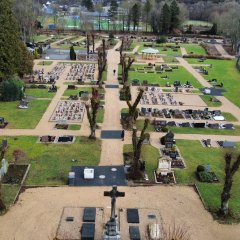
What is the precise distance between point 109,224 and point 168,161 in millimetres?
11265

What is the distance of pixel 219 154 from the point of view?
123 feet

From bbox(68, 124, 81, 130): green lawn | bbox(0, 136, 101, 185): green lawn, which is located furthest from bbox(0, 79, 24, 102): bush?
bbox(0, 136, 101, 185): green lawn

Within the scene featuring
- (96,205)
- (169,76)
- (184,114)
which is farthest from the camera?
(169,76)

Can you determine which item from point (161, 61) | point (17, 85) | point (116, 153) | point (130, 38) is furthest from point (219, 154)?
point (130, 38)

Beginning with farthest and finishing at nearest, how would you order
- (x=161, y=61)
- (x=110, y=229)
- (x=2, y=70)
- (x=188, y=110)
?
1. (x=161, y=61)
2. (x=2, y=70)
3. (x=188, y=110)
4. (x=110, y=229)

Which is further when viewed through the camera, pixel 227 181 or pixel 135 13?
pixel 135 13

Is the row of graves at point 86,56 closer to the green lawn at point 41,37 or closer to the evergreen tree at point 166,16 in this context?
the green lawn at point 41,37

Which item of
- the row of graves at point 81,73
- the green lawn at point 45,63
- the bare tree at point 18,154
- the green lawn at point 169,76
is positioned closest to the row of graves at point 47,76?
the row of graves at point 81,73

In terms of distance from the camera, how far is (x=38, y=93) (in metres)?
56.2

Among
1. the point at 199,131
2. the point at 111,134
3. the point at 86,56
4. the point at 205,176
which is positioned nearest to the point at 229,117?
the point at 199,131

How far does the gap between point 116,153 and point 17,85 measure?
21570 mm

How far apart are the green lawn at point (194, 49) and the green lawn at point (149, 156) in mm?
62728

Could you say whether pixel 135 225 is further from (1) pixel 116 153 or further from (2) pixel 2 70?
(2) pixel 2 70

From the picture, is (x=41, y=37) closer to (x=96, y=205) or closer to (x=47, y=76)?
(x=47, y=76)
